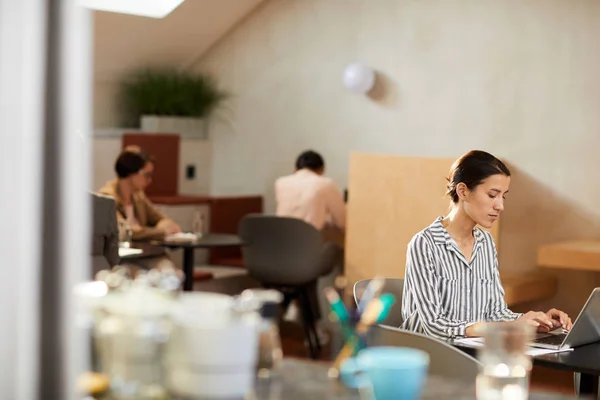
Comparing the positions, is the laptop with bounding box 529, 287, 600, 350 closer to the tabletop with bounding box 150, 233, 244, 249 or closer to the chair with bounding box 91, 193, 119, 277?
the chair with bounding box 91, 193, 119, 277

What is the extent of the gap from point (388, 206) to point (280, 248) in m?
0.59

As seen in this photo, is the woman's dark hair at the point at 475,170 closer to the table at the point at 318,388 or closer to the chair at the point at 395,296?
the chair at the point at 395,296

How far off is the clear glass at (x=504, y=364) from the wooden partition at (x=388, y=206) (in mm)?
3438

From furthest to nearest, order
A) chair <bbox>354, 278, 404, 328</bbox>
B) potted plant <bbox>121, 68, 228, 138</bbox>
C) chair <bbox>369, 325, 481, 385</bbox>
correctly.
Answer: potted plant <bbox>121, 68, 228, 138</bbox> < chair <bbox>354, 278, 404, 328</bbox> < chair <bbox>369, 325, 481, 385</bbox>

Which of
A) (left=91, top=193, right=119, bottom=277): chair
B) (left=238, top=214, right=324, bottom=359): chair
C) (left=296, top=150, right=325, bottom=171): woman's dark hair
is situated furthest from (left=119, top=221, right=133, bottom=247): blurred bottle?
(left=296, top=150, right=325, bottom=171): woman's dark hair

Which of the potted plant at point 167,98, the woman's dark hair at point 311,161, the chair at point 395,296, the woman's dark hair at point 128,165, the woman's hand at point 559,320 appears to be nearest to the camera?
the woman's hand at point 559,320

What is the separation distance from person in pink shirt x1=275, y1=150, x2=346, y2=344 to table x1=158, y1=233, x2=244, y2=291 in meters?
0.58

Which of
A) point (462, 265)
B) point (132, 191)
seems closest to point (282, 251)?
point (132, 191)

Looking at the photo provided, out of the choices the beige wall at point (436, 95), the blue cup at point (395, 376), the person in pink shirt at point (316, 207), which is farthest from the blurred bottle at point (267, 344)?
the person in pink shirt at point (316, 207)

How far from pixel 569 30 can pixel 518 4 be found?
1.14ft

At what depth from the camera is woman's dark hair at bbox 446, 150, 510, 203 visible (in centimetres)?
288

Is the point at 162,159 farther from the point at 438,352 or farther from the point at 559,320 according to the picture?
the point at 438,352

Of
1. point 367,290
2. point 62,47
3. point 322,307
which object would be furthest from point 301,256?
point 62,47

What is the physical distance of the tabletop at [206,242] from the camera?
499cm
